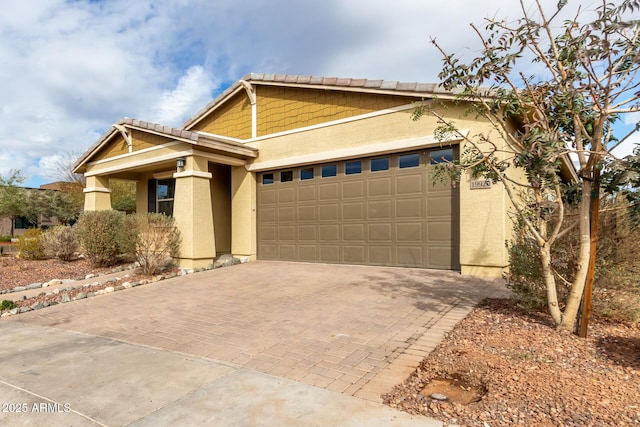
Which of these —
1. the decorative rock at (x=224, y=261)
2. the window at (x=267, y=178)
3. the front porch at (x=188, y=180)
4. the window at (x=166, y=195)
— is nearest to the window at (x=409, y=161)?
the window at (x=267, y=178)

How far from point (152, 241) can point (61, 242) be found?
5.35 metres

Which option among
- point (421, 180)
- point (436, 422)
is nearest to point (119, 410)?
point (436, 422)

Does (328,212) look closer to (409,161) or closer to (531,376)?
(409,161)

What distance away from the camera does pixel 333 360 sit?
433 centimetres

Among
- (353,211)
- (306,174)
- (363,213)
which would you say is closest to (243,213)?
(306,174)

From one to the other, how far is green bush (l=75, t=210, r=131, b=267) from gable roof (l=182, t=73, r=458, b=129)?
524cm

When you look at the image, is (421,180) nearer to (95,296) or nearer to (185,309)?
(185,309)

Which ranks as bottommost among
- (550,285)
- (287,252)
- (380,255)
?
(287,252)

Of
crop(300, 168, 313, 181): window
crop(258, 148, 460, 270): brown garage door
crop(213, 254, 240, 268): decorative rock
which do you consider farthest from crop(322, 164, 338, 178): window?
crop(213, 254, 240, 268): decorative rock

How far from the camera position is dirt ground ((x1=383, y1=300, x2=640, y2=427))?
9.91ft

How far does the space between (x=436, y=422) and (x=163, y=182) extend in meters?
14.8

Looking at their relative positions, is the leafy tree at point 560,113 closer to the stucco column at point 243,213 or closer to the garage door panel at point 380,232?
the garage door panel at point 380,232

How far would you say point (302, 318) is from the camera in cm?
598

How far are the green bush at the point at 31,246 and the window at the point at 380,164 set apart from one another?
39.1 ft
